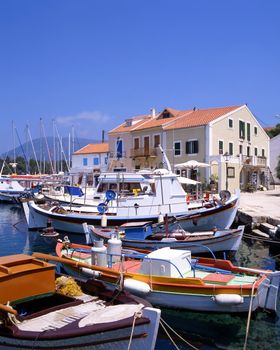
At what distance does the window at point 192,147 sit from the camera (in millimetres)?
40375

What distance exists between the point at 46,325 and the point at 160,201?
1470 cm

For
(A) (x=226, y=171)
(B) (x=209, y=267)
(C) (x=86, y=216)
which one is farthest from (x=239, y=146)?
(B) (x=209, y=267)

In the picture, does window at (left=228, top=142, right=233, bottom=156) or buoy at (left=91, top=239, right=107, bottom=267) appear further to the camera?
window at (left=228, top=142, right=233, bottom=156)

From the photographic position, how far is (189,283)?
9.23 metres

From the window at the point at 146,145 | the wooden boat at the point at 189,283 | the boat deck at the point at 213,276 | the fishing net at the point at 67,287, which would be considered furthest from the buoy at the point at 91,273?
the window at the point at 146,145

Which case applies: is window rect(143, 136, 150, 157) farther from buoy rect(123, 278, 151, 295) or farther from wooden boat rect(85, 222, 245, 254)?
buoy rect(123, 278, 151, 295)

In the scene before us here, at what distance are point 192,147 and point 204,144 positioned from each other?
4.72 feet

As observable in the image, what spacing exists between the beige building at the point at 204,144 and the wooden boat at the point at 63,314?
30.8 m

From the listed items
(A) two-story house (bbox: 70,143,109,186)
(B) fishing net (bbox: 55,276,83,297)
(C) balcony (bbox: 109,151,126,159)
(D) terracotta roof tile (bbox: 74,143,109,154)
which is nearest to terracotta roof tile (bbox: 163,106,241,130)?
(C) balcony (bbox: 109,151,126,159)

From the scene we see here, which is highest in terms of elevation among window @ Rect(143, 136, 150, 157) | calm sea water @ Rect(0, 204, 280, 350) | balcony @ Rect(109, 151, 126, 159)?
window @ Rect(143, 136, 150, 157)

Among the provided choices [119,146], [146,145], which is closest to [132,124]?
[119,146]

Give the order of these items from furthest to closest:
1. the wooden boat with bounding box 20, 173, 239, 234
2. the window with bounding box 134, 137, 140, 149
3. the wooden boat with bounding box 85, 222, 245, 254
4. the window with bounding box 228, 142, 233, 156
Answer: the window with bounding box 134, 137, 140, 149, the window with bounding box 228, 142, 233, 156, the wooden boat with bounding box 20, 173, 239, 234, the wooden boat with bounding box 85, 222, 245, 254

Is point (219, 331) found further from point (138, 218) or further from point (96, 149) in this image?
point (96, 149)

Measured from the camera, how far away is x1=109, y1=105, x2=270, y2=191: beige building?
39375 mm
